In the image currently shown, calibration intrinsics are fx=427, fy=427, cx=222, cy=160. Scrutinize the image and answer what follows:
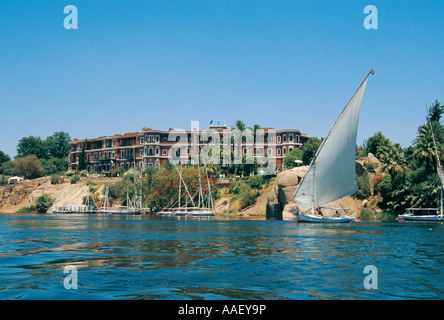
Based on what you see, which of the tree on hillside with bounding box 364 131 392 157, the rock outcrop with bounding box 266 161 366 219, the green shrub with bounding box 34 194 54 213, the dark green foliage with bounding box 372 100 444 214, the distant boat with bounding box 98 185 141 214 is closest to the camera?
the dark green foliage with bounding box 372 100 444 214

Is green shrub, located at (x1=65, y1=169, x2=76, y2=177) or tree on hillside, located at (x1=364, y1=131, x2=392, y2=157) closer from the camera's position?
tree on hillside, located at (x1=364, y1=131, x2=392, y2=157)

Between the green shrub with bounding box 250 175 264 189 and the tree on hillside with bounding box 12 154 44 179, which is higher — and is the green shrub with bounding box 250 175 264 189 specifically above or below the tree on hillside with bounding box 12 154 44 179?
below

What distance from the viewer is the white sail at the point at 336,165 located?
48.8 meters

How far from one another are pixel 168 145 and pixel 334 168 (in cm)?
8716

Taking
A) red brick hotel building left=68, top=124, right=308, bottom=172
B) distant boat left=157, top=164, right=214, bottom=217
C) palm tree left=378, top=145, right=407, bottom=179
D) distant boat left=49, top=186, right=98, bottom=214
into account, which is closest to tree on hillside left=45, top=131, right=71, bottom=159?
red brick hotel building left=68, top=124, right=308, bottom=172

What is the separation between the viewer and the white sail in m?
48.8

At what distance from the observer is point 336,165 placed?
167 ft

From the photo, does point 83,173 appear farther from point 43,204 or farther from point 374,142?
point 374,142

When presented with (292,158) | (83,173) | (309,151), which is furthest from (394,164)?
(83,173)

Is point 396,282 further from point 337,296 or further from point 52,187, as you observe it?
point 52,187

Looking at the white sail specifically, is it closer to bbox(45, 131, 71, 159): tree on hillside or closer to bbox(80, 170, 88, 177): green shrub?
bbox(80, 170, 88, 177): green shrub
